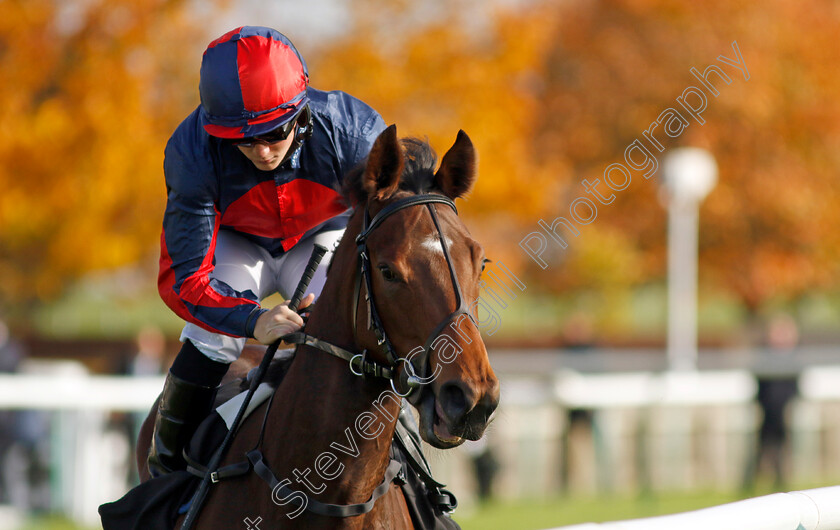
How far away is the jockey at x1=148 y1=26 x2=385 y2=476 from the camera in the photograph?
9.75 feet

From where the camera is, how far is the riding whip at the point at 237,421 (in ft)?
9.98

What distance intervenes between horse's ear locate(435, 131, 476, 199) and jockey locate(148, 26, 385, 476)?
A: 1.36 feet

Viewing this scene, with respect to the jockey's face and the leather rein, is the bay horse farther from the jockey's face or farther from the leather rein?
the jockey's face

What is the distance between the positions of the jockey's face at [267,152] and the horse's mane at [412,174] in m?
0.32

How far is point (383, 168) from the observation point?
9.14 ft

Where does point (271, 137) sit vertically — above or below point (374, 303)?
above

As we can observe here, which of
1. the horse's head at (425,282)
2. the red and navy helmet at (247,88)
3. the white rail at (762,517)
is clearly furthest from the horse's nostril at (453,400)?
the red and navy helmet at (247,88)

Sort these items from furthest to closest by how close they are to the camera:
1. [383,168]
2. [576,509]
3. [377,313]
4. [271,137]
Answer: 1. [576,509]
2. [271,137]
3. [383,168]
4. [377,313]

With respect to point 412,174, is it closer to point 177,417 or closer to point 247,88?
point 247,88

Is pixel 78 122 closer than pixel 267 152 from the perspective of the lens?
No

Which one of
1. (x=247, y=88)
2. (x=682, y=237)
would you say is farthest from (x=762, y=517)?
(x=682, y=237)

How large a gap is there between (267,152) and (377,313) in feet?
2.34

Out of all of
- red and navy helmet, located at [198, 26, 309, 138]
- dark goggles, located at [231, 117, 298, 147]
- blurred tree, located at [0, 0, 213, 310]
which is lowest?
dark goggles, located at [231, 117, 298, 147]

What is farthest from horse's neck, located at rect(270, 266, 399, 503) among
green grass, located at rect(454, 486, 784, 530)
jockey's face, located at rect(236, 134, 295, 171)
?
green grass, located at rect(454, 486, 784, 530)
